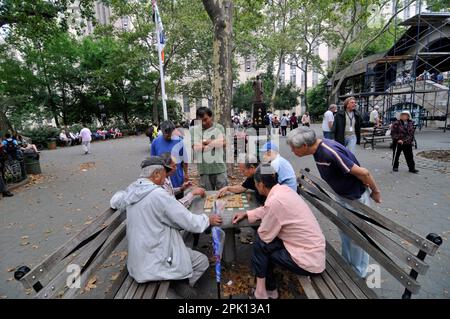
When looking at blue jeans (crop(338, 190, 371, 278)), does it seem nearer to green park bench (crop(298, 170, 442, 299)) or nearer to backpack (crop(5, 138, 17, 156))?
green park bench (crop(298, 170, 442, 299))

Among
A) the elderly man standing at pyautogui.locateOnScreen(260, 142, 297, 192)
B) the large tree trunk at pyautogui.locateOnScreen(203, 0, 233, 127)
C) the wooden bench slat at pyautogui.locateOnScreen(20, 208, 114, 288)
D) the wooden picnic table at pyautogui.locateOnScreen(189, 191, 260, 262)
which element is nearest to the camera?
the wooden bench slat at pyautogui.locateOnScreen(20, 208, 114, 288)

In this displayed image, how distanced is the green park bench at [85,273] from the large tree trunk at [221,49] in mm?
5032

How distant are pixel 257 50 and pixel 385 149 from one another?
692 inches

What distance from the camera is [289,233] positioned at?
2350 mm

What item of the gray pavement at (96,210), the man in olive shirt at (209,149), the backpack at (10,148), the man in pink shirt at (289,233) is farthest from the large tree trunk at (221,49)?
the backpack at (10,148)

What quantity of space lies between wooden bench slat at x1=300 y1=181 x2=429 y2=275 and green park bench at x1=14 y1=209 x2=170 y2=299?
179cm

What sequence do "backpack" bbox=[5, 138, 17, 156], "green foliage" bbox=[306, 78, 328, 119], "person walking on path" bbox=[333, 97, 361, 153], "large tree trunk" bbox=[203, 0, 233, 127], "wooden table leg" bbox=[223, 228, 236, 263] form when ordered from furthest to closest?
"green foliage" bbox=[306, 78, 328, 119]
"backpack" bbox=[5, 138, 17, 156]
"large tree trunk" bbox=[203, 0, 233, 127]
"person walking on path" bbox=[333, 97, 361, 153]
"wooden table leg" bbox=[223, 228, 236, 263]

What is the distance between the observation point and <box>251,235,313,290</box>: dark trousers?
2.36m

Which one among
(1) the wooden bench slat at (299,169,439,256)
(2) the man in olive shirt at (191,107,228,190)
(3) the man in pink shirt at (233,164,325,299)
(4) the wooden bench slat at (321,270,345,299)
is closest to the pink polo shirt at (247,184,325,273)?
(3) the man in pink shirt at (233,164,325,299)

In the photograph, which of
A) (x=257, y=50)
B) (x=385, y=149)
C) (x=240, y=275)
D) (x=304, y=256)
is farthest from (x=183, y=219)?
(x=257, y=50)

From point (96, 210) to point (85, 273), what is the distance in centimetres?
423

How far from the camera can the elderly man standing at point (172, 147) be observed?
13.9 ft

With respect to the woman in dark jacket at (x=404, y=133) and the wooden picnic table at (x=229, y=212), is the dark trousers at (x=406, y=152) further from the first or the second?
the wooden picnic table at (x=229, y=212)

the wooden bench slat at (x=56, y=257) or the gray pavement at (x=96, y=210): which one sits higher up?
the wooden bench slat at (x=56, y=257)
